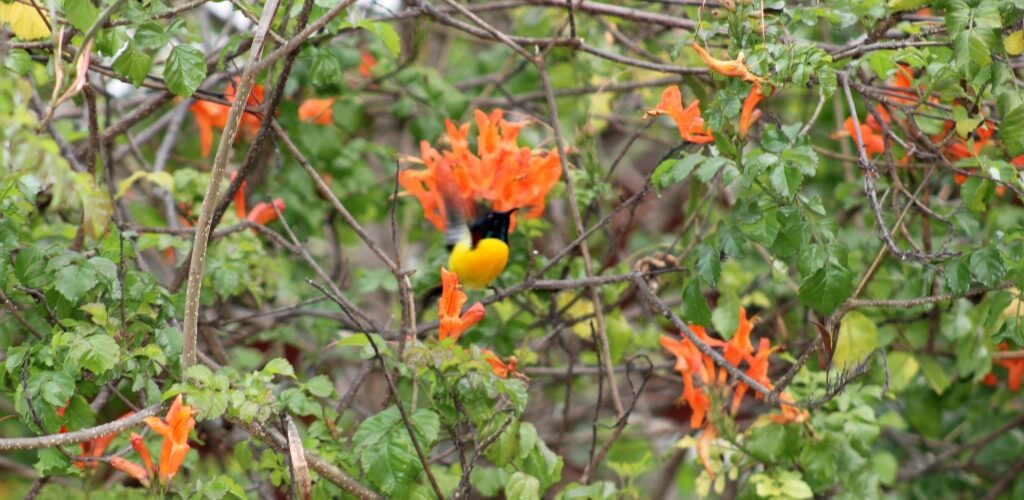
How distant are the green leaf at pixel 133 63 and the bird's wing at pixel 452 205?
720 mm

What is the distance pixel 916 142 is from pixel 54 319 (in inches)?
71.9

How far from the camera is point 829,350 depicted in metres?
2.24

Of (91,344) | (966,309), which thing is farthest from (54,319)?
(966,309)

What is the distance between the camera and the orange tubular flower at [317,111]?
11.7 ft

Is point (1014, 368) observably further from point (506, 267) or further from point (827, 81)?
point (827, 81)

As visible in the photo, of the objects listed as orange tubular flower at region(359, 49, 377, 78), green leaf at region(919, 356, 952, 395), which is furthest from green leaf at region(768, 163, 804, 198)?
orange tubular flower at region(359, 49, 377, 78)

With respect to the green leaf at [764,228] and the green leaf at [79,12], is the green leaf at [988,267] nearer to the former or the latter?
the green leaf at [764,228]

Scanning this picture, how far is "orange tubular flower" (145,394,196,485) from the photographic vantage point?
1989 mm

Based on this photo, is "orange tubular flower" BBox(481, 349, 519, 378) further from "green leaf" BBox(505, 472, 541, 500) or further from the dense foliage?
"green leaf" BBox(505, 472, 541, 500)

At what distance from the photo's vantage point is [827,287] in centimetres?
225

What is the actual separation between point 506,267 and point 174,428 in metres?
1.13

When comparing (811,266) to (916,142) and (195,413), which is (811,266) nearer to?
(916,142)

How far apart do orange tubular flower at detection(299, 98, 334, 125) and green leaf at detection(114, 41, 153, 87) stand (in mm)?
1356

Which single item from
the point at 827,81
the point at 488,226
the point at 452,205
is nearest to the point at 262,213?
the point at 452,205
